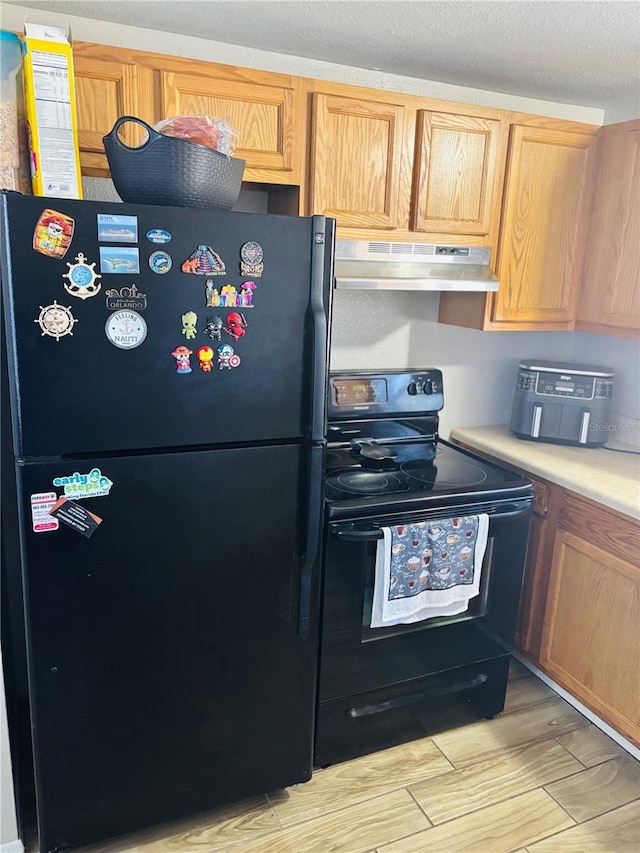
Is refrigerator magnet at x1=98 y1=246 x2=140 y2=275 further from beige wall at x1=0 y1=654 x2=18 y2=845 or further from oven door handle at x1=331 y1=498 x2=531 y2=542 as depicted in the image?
beige wall at x1=0 y1=654 x2=18 y2=845

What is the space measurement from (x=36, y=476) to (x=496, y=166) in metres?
1.81

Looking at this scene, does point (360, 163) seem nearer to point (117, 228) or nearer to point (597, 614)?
point (117, 228)

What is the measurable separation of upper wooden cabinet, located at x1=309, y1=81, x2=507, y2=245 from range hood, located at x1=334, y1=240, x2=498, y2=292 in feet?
0.14

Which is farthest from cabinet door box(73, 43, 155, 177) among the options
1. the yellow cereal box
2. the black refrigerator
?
the black refrigerator

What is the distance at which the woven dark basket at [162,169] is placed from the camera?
4.91 feet

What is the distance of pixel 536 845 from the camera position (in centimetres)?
181

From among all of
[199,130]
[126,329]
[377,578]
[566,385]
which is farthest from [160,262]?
[566,385]

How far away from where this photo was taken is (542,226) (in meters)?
2.40

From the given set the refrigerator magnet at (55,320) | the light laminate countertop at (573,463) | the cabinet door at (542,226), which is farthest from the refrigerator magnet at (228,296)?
the light laminate countertop at (573,463)

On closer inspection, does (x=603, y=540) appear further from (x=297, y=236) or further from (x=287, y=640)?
(x=297, y=236)

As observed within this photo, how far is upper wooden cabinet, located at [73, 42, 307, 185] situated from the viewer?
1737 mm

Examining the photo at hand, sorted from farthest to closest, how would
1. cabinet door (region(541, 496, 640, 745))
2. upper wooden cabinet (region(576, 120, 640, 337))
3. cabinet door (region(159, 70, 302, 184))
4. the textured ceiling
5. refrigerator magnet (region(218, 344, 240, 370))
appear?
1. upper wooden cabinet (region(576, 120, 640, 337))
2. cabinet door (region(541, 496, 640, 745))
3. cabinet door (region(159, 70, 302, 184))
4. the textured ceiling
5. refrigerator magnet (region(218, 344, 240, 370))

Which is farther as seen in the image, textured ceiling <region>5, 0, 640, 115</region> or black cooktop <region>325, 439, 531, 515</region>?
black cooktop <region>325, 439, 531, 515</region>

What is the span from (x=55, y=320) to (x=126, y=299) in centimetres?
16
